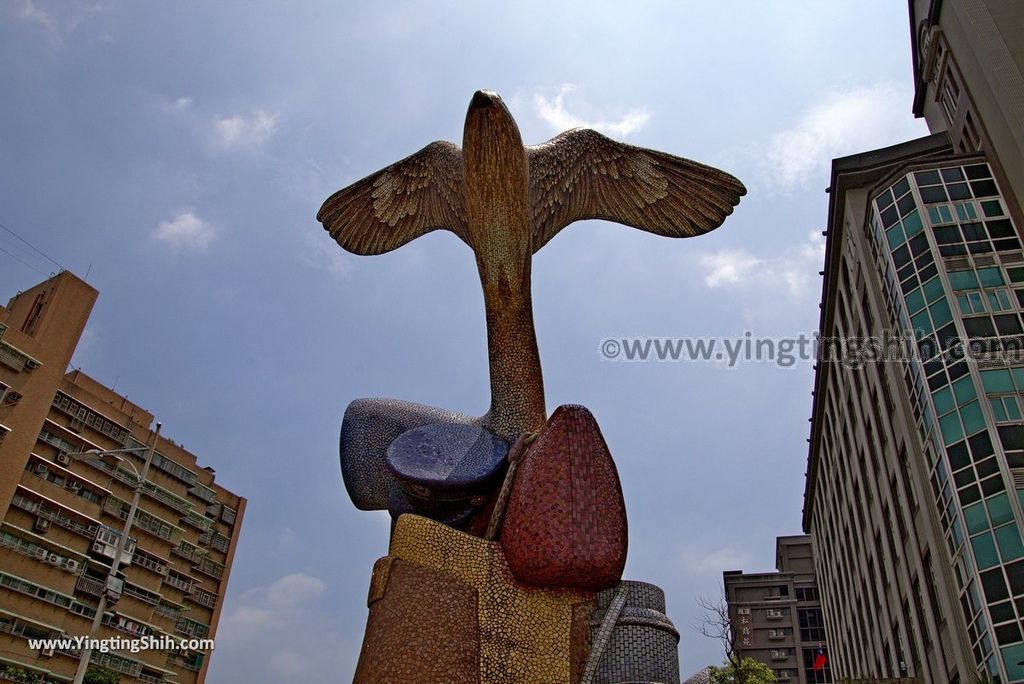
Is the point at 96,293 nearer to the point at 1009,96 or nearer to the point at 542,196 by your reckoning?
the point at 542,196

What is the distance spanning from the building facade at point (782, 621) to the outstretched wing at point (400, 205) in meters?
41.3

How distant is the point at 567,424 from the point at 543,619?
1670mm

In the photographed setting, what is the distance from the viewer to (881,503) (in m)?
26.0

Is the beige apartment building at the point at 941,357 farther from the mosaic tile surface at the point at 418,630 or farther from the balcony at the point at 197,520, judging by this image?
the balcony at the point at 197,520

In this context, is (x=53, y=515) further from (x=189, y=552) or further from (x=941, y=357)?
(x=941, y=357)

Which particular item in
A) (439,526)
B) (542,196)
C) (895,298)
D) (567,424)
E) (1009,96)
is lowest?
(439,526)

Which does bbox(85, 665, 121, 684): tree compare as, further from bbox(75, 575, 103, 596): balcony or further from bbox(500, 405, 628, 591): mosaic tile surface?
bbox(500, 405, 628, 591): mosaic tile surface

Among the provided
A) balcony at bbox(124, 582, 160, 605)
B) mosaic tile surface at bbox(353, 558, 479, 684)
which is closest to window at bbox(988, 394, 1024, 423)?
mosaic tile surface at bbox(353, 558, 479, 684)

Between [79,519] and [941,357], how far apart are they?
105ft

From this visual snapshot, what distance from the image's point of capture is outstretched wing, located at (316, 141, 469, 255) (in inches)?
374

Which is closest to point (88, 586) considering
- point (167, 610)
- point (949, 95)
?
point (167, 610)

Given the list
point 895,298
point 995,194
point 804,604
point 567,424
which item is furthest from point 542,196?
point 804,604

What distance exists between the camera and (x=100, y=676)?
2908cm

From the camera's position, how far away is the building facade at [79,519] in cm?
2855
